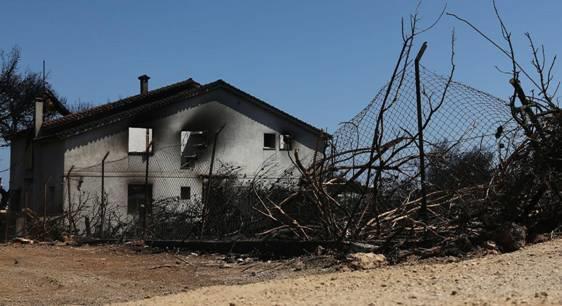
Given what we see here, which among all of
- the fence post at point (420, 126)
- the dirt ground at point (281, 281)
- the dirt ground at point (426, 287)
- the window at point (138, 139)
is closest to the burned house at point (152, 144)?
the window at point (138, 139)

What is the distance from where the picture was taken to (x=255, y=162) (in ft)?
101

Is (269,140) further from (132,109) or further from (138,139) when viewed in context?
(138,139)

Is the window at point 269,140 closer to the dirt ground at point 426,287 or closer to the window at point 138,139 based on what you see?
the window at point 138,139

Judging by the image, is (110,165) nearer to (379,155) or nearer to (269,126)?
(269,126)

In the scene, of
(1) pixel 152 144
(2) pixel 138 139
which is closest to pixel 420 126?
(1) pixel 152 144

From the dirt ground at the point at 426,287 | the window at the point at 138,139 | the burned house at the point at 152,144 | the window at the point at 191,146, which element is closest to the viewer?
the dirt ground at the point at 426,287

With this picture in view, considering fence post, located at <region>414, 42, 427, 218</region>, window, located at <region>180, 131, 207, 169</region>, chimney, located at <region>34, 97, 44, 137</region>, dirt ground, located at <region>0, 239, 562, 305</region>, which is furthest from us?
chimney, located at <region>34, 97, 44, 137</region>

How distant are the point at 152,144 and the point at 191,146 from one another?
68.1 inches

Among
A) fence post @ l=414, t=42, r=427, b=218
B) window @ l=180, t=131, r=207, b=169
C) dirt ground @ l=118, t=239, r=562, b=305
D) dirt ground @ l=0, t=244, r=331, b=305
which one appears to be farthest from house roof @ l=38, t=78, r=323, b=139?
dirt ground @ l=118, t=239, r=562, b=305

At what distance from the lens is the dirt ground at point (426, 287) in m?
5.44

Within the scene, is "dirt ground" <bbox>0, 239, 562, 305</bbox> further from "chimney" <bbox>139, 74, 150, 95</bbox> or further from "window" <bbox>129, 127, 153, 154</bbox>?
"chimney" <bbox>139, 74, 150, 95</bbox>

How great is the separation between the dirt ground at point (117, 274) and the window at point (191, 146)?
15604mm

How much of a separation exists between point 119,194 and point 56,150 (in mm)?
5058

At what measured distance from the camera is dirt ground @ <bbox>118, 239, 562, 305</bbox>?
17.9 ft
